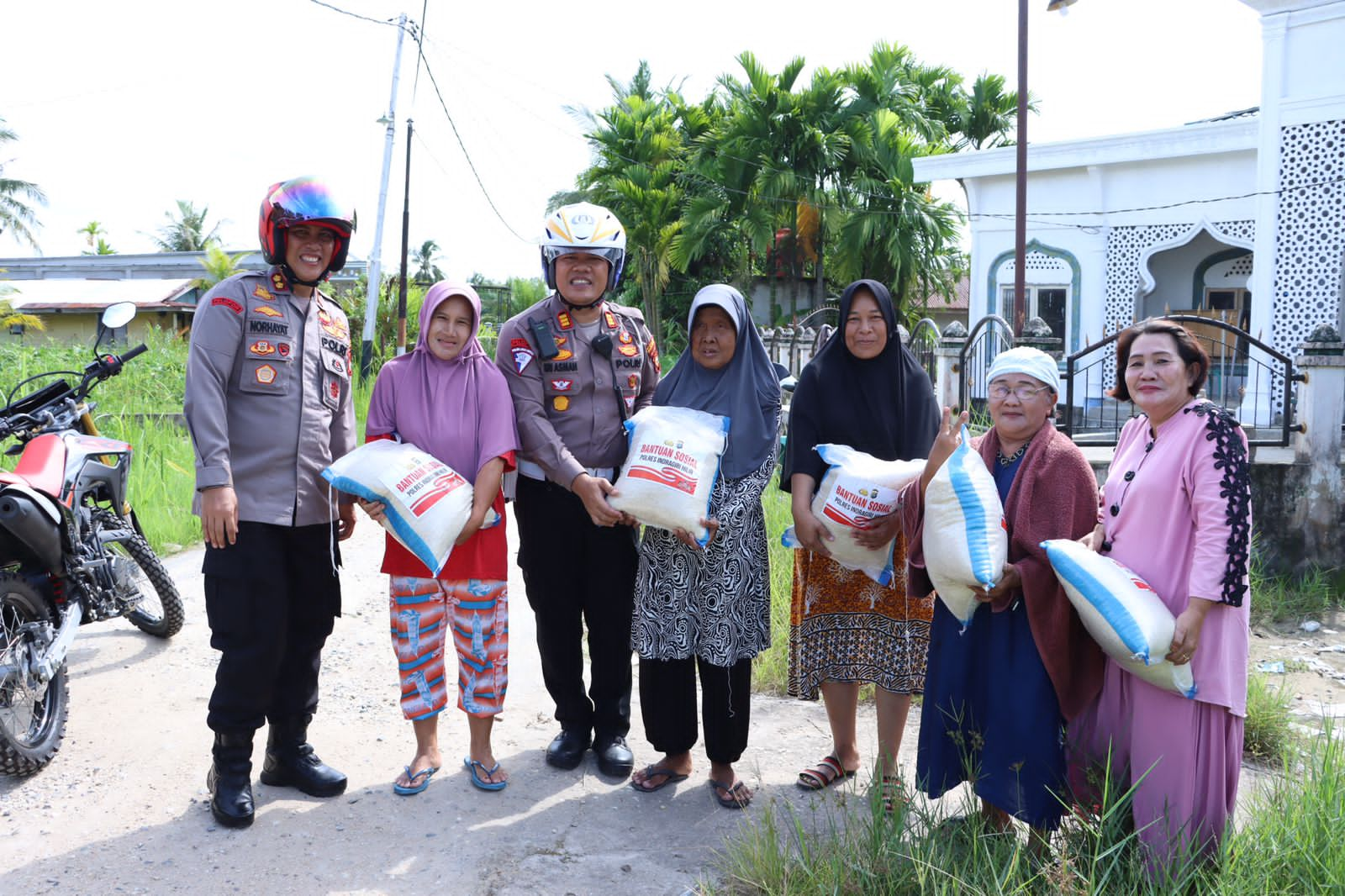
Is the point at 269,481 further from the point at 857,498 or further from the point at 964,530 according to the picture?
the point at 964,530

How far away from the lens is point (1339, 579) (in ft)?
21.9

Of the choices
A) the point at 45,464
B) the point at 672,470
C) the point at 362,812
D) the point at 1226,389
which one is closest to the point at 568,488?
the point at 672,470

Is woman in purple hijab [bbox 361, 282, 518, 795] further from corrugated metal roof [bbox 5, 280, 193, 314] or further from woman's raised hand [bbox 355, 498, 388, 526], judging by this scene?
corrugated metal roof [bbox 5, 280, 193, 314]

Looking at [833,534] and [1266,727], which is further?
[1266,727]

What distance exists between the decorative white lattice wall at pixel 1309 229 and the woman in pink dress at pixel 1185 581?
328 inches

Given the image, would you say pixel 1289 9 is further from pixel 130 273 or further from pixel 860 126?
pixel 130 273

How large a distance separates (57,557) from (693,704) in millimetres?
2323

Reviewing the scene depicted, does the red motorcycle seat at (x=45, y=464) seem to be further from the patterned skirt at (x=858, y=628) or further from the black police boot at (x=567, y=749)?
the patterned skirt at (x=858, y=628)

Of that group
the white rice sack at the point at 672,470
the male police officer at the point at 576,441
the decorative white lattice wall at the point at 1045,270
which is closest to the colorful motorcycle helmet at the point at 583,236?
the male police officer at the point at 576,441

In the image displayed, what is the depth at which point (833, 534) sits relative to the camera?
309 centimetres

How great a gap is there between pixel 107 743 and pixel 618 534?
205 cm

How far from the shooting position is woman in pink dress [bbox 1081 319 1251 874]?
7.59 feet

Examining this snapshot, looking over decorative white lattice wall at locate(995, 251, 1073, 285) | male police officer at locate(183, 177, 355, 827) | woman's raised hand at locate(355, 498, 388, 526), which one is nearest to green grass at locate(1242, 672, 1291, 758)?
woman's raised hand at locate(355, 498, 388, 526)

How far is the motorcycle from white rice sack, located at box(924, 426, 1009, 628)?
2.95m
